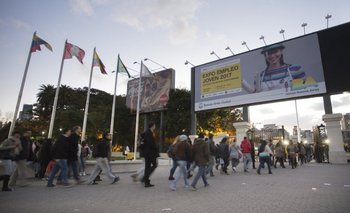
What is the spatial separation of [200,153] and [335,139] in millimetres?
14628

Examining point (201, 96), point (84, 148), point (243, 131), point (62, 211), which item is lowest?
point (62, 211)

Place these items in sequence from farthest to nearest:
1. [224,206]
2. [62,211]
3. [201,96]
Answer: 1. [201,96]
2. [224,206]
3. [62,211]

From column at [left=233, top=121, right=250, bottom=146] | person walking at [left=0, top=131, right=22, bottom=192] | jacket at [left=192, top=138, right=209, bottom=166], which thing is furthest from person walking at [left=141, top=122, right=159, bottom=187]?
column at [left=233, top=121, right=250, bottom=146]

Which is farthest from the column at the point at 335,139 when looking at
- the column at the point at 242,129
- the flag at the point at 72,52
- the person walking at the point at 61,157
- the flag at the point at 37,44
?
the flag at the point at 37,44

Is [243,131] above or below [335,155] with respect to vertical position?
above

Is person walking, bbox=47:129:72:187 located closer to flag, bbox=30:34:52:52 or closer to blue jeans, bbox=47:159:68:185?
blue jeans, bbox=47:159:68:185

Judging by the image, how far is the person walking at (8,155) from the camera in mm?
6852

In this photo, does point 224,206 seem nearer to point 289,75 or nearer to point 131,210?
point 131,210

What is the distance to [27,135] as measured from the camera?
323 inches

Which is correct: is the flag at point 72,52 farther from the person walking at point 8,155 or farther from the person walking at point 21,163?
the person walking at point 8,155

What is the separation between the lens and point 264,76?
18.7m

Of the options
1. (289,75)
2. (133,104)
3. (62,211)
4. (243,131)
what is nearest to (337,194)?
(62,211)

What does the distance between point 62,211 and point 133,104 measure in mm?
36079

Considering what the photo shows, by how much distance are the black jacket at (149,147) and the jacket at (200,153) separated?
125 cm
